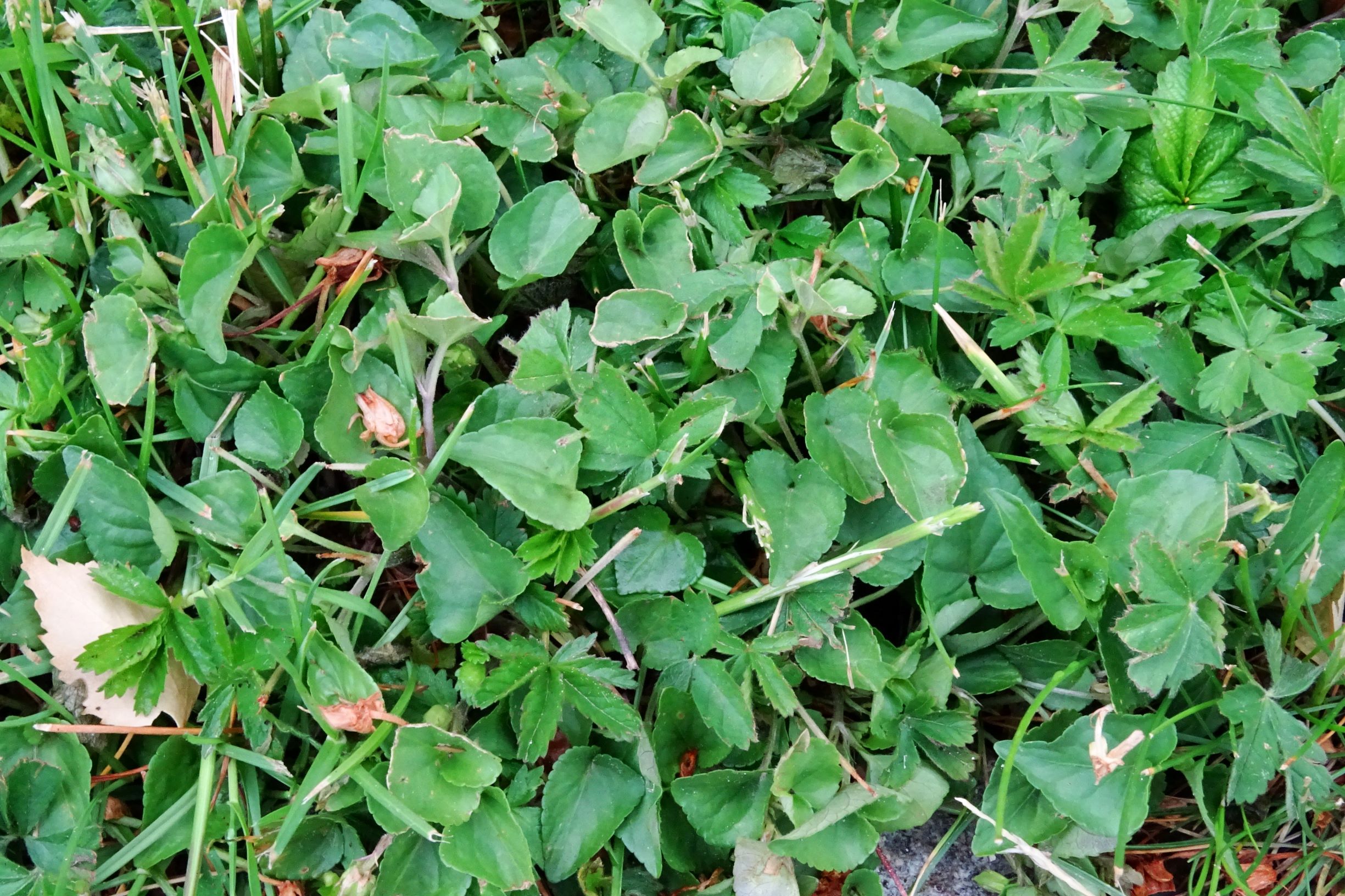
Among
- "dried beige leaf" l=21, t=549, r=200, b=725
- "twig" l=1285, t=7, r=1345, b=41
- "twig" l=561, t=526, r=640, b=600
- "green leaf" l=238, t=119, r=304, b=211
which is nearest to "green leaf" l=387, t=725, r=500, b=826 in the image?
"twig" l=561, t=526, r=640, b=600

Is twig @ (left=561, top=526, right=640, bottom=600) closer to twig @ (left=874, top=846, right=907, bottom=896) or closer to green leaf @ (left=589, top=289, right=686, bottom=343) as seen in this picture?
green leaf @ (left=589, top=289, right=686, bottom=343)

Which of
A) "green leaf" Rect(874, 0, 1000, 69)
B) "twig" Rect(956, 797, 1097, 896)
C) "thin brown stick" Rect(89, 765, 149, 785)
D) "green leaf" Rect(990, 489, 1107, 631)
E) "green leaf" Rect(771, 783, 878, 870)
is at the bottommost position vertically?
"twig" Rect(956, 797, 1097, 896)

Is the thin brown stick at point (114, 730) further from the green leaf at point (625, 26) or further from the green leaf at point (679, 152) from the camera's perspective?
the green leaf at point (625, 26)

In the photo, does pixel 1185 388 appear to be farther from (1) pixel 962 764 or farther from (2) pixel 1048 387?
(1) pixel 962 764

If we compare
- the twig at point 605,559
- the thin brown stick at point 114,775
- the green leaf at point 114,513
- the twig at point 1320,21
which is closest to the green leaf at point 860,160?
the twig at point 605,559

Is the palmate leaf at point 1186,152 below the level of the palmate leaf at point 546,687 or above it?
above

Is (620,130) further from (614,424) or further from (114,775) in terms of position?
(114,775)
